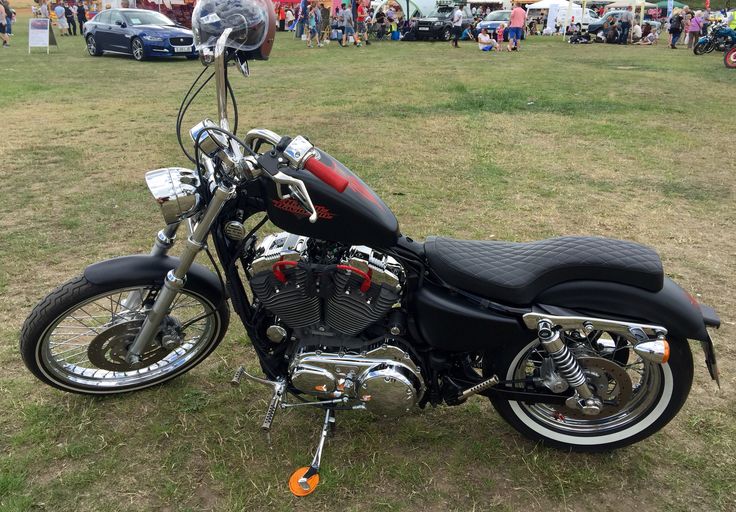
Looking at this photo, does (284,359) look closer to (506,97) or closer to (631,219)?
(631,219)

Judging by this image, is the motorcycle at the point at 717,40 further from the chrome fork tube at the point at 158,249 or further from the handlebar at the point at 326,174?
the chrome fork tube at the point at 158,249

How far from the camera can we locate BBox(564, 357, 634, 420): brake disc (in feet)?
7.63

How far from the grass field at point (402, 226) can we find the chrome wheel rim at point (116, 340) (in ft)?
0.44

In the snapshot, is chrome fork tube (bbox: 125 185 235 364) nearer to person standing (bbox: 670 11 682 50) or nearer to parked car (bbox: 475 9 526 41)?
parked car (bbox: 475 9 526 41)

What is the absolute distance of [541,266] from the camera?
7.11 ft

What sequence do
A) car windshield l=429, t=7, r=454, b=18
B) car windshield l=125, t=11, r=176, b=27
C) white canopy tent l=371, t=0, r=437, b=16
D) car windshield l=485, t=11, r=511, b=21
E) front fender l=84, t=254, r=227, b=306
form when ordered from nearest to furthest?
front fender l=84, t=254, r=227, b=306, car windshield l=125, t=11, r=176, b=27, car windshield l=429, t=7, r=454, b=18, car windshield l=485, t=11, r=511, b=21, white canopy tent l=371, t=0, r=437, b=16

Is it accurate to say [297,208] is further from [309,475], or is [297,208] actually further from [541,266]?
[309,475]

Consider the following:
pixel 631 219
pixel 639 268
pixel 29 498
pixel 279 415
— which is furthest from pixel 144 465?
pixel 631 219

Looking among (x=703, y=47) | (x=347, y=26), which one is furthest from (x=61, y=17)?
(x=703, y=47)

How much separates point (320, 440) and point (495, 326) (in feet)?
3.08

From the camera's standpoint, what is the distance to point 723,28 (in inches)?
725

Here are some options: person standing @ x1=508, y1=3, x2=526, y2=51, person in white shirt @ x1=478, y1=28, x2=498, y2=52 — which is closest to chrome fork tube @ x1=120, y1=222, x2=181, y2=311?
person in white shirt @ x1=478, y1=28, x2=498, y2=52

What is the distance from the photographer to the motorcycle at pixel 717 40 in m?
18.3

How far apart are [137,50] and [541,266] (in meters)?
17.0
